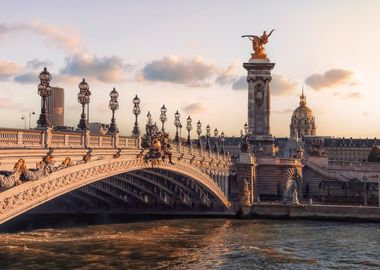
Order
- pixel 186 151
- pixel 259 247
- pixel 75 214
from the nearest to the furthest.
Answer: pixel 259 247 < pixel 186 151 < pixel 75 214

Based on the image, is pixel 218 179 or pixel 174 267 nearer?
pixel 174 267

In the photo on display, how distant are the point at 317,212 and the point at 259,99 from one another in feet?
158

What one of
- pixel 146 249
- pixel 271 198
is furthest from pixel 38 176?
pixel 271 198

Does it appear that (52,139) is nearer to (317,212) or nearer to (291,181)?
(317,212)

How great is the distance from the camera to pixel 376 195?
9531 centimetres

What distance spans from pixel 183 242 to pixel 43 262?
14905mm

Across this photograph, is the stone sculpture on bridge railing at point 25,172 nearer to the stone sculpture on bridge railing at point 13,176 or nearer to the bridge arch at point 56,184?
the stone sculpture on bridge railing at point 13,176

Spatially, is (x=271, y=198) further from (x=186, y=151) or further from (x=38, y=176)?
(x=38, y=176)

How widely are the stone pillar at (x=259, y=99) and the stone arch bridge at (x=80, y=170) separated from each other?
55.8 metres

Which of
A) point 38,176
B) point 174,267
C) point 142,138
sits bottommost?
point 174,267

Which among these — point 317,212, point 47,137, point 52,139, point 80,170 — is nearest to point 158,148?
point 80,170

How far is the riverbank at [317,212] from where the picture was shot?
75.9 m

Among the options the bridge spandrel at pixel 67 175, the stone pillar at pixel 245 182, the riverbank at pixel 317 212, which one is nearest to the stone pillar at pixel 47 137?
the bridge spandrel at pixel 67 175

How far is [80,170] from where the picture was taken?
29.9 m
